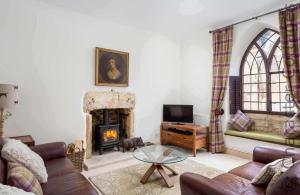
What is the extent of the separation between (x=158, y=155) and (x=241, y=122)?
7.22 ft

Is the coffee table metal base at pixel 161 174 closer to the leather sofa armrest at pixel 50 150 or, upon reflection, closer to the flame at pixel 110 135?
the leather sofa armrest at pixel 50 150

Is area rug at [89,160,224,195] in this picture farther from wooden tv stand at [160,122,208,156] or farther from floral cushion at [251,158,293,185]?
floral cushion at [251,158,293,185]

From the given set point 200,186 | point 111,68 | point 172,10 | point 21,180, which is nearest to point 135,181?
point 200,186

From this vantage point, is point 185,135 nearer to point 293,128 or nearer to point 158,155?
point 158,155

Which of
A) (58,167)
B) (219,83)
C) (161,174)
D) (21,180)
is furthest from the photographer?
(219,83)

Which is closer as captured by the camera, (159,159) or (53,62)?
(159,159)

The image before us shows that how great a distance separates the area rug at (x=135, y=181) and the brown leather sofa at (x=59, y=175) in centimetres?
62

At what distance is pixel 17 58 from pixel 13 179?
8.09 feet

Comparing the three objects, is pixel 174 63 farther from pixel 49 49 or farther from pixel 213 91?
pixel 49 49

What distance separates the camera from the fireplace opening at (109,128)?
398 cm

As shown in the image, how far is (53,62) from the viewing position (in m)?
3.52

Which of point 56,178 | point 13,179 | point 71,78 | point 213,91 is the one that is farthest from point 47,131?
point 213,91

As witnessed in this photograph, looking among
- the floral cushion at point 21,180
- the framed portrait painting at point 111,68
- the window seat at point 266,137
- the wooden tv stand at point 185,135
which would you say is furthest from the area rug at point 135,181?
the framed portrait painting at point 111,68

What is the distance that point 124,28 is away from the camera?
4395 millimetres
